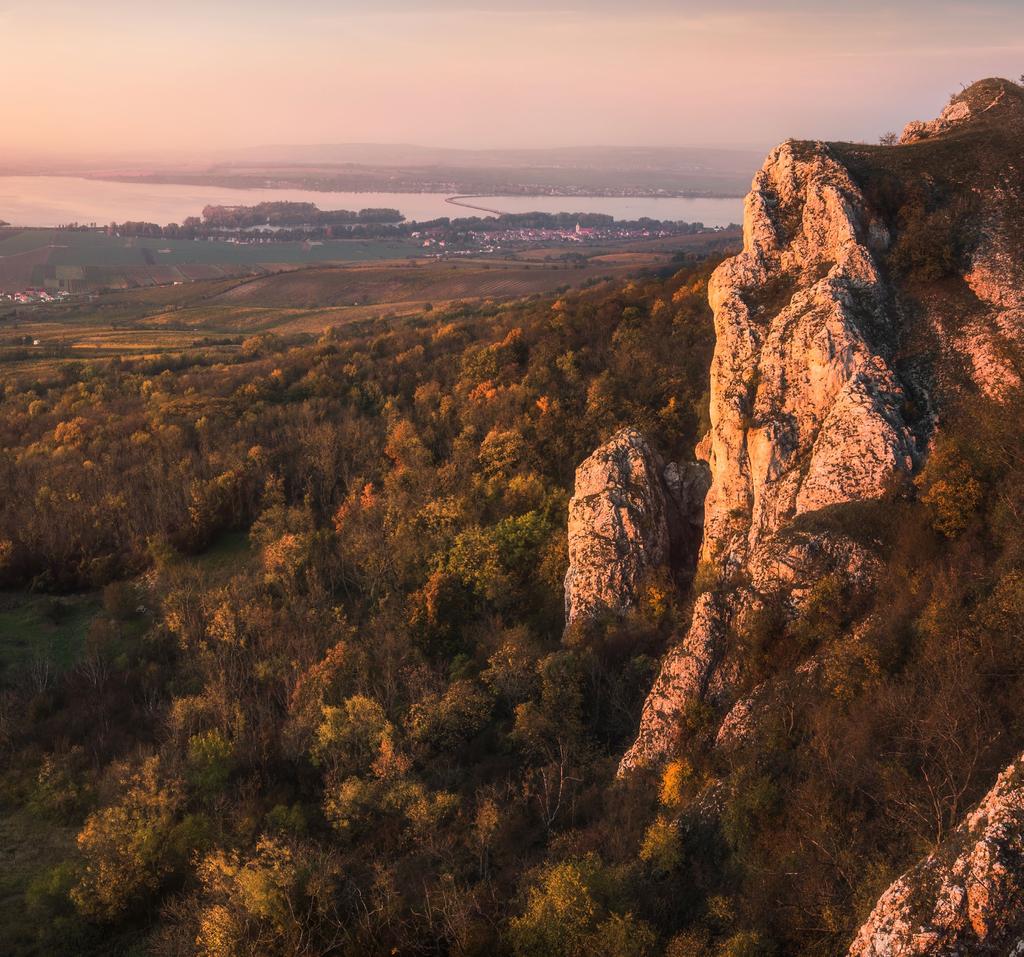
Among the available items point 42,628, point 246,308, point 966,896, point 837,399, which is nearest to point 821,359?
point 837,399

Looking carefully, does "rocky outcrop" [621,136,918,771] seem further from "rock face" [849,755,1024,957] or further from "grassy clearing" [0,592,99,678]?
"grassy clearing" [0,592,99,678]

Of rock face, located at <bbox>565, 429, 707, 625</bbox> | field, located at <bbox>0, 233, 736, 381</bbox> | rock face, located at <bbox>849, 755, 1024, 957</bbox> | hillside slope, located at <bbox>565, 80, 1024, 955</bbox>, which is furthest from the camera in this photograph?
field, located at <bbox>0, 233, 736, 381</bbox>

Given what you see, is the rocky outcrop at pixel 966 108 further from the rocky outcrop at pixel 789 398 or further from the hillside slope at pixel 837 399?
the rocky outcrop at pixel 789 398

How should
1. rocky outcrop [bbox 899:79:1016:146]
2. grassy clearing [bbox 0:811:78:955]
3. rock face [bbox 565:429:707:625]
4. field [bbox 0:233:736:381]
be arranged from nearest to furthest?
grassy clearing [bbox 0:811:78:955] < rock face [bbox 565:429:707:625] < rocky outcrop [bbox 899:79:1016:146] < field [bbox 0:233:736:381]

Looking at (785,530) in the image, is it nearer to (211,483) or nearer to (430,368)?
(211,483)

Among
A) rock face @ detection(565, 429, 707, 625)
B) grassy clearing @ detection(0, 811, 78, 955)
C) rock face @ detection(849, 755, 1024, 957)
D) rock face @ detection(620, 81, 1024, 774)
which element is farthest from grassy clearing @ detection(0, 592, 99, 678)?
rock face @ detection(849, 755, 1024, 957)

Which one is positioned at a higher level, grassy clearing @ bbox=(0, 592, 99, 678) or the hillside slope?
the hillside slope
